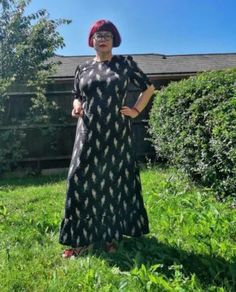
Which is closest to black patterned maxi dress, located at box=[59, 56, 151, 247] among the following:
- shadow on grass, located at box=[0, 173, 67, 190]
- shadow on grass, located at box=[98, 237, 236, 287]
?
shadow on grass, located at box=[98, 237, 236, 287]

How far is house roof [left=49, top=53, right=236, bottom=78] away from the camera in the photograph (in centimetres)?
1323

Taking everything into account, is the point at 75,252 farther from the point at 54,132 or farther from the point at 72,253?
the point at 54,132

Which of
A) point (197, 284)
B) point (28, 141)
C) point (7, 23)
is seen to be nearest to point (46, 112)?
point (28, 141)

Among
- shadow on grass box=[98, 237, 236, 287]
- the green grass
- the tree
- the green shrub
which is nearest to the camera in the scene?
the green grass

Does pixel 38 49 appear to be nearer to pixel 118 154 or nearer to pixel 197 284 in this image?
pixel 118 154

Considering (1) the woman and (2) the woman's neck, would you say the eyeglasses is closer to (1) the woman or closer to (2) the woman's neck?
(1) the woman

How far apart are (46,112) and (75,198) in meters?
6.38

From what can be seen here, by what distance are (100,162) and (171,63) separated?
39.3 ft

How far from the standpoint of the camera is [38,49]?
10.2 m

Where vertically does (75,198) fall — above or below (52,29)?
below

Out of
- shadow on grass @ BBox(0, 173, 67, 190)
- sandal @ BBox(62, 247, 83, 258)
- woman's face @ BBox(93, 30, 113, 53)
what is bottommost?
shadow on grass @ BBox(0, 173, 67, 190)

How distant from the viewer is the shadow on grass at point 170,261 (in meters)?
3.09

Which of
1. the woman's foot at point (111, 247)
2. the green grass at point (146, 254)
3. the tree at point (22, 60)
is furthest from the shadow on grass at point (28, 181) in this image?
the woman's foot at point (111, 247)

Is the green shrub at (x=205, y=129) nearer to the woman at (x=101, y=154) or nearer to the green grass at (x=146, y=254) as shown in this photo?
the green grass at (x=146, y=254)
